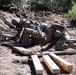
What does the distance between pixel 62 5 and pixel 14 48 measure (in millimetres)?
17552

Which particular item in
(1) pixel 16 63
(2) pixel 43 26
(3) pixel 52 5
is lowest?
(1) pixel 16 63

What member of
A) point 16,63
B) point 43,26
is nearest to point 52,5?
point 43,26

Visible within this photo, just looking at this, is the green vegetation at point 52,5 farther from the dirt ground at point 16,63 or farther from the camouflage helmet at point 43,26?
the camouflage helmet at point 43,26

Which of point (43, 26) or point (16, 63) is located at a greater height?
point (43, 26)

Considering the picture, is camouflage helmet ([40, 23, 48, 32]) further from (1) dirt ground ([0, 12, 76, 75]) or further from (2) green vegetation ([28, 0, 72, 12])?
(2) green vegetation ([28, 0, 72, 12])

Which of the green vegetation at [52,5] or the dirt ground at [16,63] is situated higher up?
the green vegetation at [52,5]

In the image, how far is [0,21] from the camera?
17188 millimetres

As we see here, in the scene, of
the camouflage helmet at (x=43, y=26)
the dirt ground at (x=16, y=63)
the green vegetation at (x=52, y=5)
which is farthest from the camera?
the green vegetation at (x=52, y=5)

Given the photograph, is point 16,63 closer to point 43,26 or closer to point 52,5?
point 43,26

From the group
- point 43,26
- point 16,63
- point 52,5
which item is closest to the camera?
point 16,63

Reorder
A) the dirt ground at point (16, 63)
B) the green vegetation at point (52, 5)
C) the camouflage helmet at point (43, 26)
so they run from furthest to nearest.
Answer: the green vegetation at point (52, 5) < the camouflage helmet at point (43, 26) < the dirt ground at point (16, 63)

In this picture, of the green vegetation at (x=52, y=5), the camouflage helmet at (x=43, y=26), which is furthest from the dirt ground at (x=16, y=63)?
the green vegetation at (x=52, y=5)

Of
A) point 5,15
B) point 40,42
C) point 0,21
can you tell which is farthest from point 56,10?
point 40,42

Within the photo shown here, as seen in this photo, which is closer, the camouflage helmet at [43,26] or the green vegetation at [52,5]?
the camouflage helmet at [43,26]
